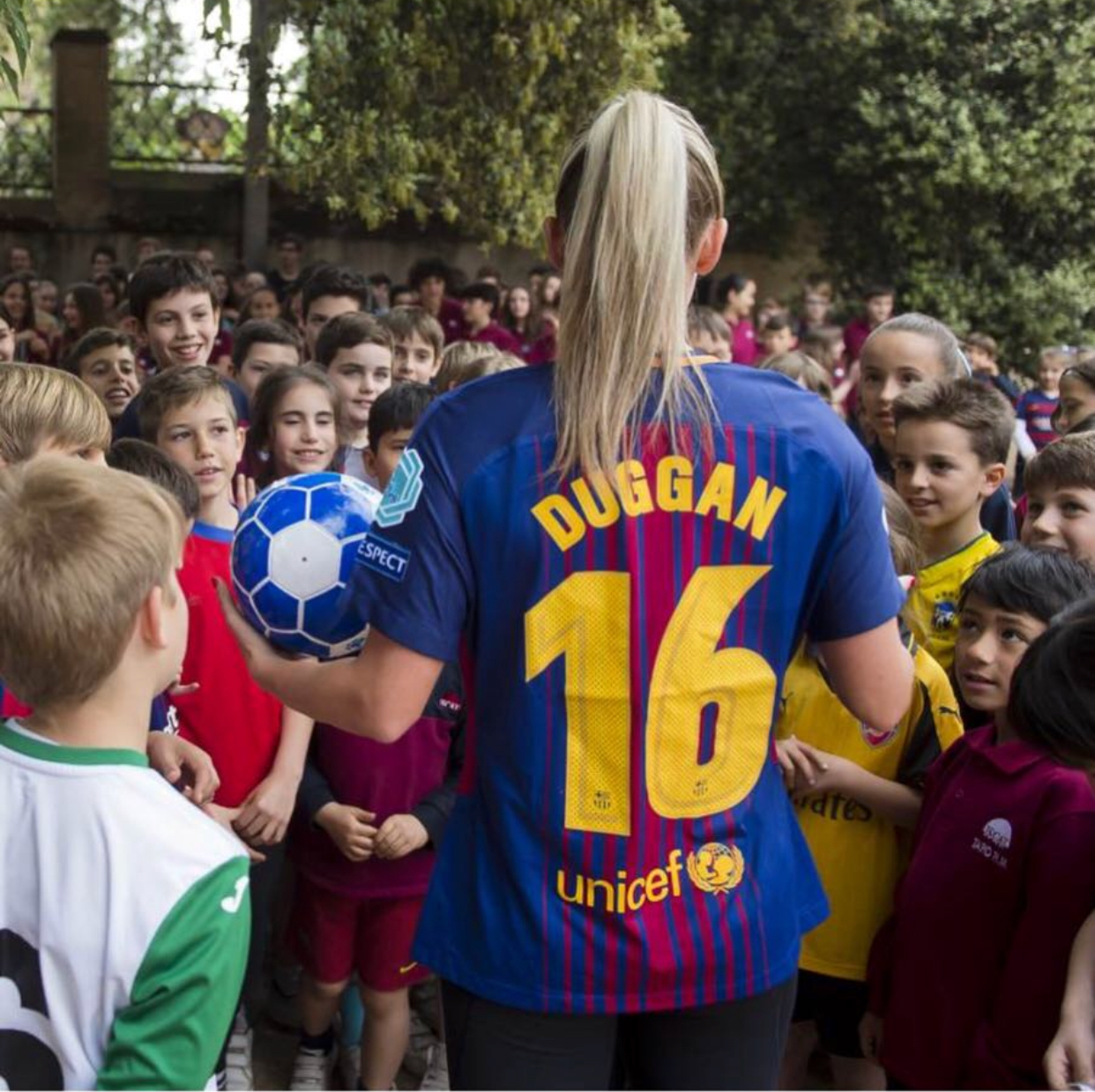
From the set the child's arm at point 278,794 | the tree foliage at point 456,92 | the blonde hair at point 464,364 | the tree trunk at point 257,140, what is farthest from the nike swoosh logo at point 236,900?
the tree trunk at point 257,140

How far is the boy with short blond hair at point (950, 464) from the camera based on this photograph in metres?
4.07

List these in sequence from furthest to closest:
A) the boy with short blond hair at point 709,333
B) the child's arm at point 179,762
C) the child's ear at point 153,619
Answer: the boy with short blond hair at point 709,333, the child's arm at point 179,762, the child's ear at point 153,619

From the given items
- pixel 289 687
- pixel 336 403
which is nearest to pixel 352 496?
pixel 289 687

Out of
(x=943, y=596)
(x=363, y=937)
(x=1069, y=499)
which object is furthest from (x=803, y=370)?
(x=363, y=937)

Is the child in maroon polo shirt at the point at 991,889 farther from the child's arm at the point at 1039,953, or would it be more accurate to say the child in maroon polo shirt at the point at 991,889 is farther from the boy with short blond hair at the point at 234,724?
the boy with short blond hair at the point at 234,724

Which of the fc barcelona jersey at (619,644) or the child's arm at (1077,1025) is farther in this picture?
the child's arm at (1077,1025)

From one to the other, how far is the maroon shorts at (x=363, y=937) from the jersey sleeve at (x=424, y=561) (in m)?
1.94

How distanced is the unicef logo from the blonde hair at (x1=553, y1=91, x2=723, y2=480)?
551 millimetres

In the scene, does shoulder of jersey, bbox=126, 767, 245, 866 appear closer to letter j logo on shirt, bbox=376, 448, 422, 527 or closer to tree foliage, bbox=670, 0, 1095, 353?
letter j logo on shirt, bbox=376, 448, 422, 527

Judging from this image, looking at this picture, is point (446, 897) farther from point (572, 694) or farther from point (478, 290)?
point (478, 290)

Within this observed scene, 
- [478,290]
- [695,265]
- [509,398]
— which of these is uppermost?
[695,265]

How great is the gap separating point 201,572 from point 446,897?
1699 millimetres

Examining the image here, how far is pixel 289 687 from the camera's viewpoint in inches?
87.3

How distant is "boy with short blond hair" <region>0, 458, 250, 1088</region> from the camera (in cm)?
188
